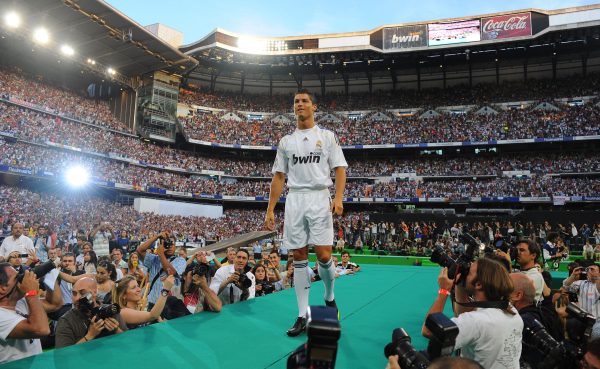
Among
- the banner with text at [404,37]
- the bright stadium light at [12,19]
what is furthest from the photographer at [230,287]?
the banner with text at [404,37]

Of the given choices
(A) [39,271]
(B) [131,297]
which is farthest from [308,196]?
(A) [39,271]

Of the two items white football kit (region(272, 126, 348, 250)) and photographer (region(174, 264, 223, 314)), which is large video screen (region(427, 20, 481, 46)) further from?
photographer (region(174, 264, 223, 314))

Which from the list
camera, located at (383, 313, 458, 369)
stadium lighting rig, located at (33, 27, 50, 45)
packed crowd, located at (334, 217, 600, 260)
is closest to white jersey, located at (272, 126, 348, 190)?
camera, located at (383, 313, 458, 369)

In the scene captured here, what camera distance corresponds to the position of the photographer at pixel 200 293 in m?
4.80

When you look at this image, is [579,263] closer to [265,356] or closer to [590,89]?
[265,356]

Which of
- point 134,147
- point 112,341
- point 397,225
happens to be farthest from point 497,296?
point 134,147

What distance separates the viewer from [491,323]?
240 cm

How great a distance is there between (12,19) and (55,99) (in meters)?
7.47

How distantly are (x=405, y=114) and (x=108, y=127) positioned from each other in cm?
3146

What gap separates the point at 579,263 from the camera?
285 inches

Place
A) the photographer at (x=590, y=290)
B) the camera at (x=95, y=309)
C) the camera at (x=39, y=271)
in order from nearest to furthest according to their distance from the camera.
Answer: the camera at (x=39, y=271) → the camera at (x=95, y=309) → the photographer at (x=590, y=290)

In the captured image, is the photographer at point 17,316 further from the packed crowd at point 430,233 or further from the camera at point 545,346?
the packed crowd at point 430,233

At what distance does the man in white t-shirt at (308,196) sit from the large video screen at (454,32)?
4024cm

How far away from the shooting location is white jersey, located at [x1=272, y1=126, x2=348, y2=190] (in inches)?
174
